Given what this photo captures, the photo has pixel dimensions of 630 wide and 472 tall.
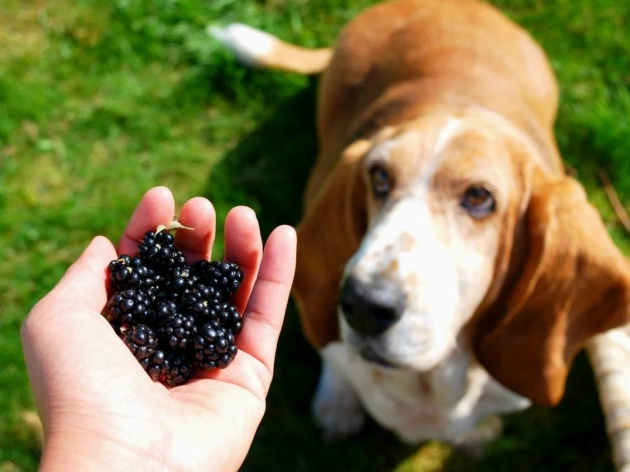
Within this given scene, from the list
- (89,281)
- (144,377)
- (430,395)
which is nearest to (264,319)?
(144,377)

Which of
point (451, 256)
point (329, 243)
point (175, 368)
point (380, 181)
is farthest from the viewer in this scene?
point (329, 243)

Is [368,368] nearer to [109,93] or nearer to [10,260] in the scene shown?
[10,260]

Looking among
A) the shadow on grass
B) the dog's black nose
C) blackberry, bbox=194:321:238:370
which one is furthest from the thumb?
the shadow on grass

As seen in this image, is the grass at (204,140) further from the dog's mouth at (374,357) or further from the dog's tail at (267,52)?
the dog's mouth at (374,357)

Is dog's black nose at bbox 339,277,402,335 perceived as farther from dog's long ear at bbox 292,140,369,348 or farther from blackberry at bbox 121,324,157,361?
blackberry at bbox 121,324,157,361

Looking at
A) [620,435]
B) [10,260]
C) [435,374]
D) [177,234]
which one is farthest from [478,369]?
[10,260]

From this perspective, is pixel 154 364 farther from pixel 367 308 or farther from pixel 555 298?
pixel 555 298
